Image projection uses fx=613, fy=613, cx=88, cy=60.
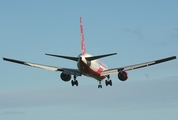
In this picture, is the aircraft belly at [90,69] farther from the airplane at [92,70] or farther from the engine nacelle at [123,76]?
the engine nacelle at [123,76]

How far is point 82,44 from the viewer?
131 m

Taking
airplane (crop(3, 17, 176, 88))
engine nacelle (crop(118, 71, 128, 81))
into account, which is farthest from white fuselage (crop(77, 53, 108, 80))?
engine nacelle (crop(118, 71, 128, 81))

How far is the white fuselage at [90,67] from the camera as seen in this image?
12494 centimetres

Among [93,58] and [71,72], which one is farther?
[71,72]

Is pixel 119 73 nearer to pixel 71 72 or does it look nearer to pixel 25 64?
pixel 71 72

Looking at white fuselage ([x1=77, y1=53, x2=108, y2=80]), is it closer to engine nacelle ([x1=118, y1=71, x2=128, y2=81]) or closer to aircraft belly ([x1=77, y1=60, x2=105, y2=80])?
aircraft belly ([x1=77, y1=60, x2=105, y2=80])

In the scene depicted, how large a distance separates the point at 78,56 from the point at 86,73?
19.4 feet

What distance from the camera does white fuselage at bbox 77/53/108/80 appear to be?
12494cm

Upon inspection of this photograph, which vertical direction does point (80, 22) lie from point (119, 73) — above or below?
above

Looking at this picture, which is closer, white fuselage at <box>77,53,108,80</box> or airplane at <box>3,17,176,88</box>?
white fuselage at <box>77,53,108,80</box>

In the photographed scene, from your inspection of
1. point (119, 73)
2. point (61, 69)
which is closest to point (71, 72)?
point (61, 69)

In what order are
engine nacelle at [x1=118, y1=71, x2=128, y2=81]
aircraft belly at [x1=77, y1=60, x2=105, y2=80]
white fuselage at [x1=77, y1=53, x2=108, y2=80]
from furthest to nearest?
1. engine nacelle at [x1=118, y1=71, x2=128, y2=81]
2. aircraft belly at [x1=77, y1=60, x2=105, y2=80]
3. white fuselage at [x1=77, y1=53, x2=108, y2=80]

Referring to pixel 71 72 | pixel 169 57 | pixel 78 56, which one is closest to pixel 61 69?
pixel 71 72

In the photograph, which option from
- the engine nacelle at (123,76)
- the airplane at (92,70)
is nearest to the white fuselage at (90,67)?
the airplane at (92,70)
